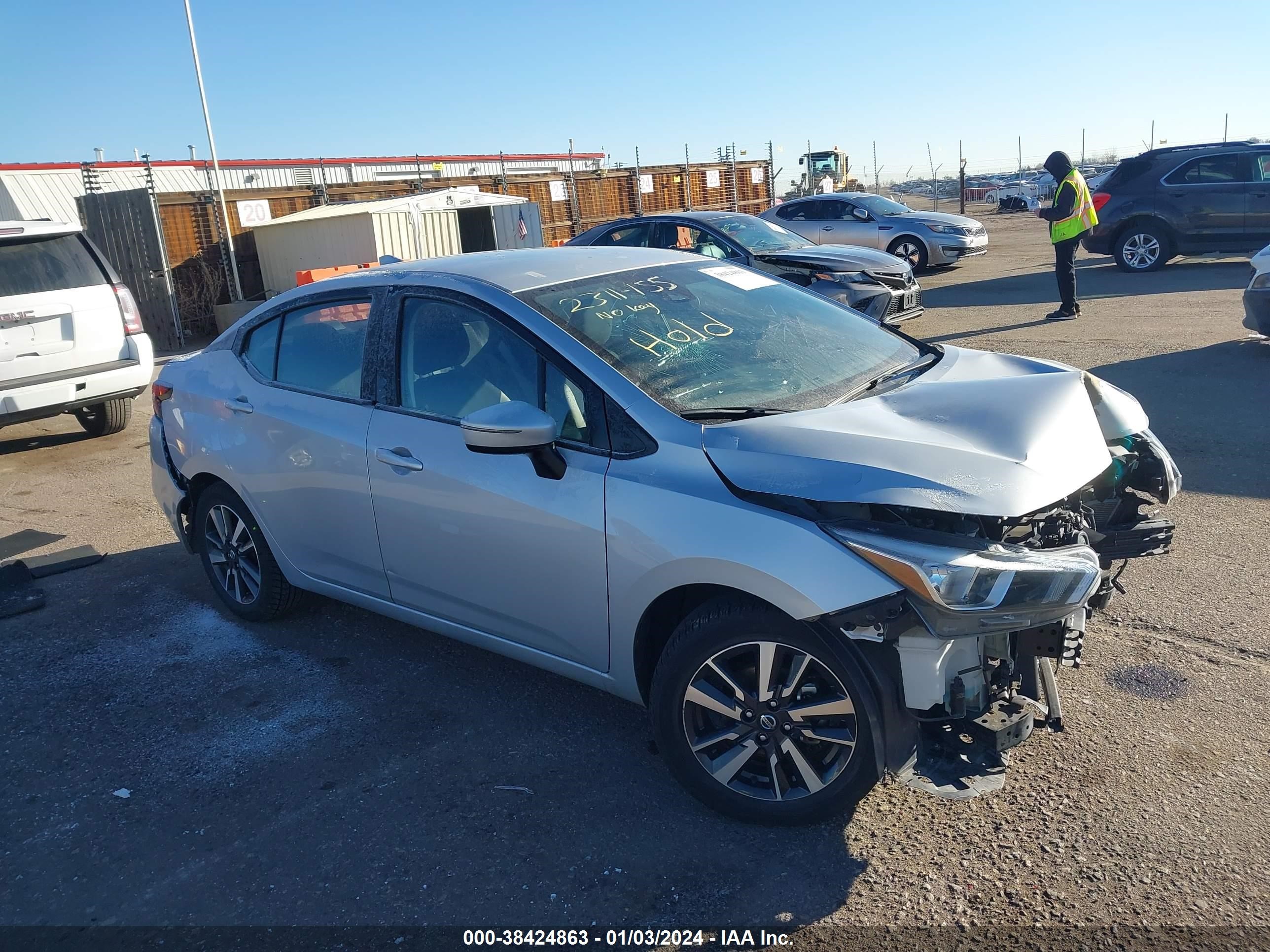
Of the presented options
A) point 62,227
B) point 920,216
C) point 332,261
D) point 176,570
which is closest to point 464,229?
point 332,261

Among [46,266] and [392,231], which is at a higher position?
[46,266]

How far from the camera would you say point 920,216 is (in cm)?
1784

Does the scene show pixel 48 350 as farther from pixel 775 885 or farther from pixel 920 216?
pixel 920 216

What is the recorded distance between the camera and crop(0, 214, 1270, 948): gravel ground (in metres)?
2.73

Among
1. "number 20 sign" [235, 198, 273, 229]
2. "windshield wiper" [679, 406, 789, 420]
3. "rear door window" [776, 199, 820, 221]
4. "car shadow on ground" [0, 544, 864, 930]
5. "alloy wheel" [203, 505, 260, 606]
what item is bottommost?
"car shadow on ground" [0, 544, 864, 930]

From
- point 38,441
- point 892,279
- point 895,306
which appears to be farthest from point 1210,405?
point 38,441

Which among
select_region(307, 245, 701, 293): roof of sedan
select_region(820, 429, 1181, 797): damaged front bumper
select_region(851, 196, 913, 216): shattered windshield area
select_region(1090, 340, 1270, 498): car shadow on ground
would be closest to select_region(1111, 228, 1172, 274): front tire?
select_region(851, 196, 913, 216): shattered windshield area

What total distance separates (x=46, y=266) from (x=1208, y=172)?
14.6 meters

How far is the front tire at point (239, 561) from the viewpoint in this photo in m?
4.62

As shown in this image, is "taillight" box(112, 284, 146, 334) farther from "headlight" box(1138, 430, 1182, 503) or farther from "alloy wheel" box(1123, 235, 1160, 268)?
"alloy wheel" box(1123, 235, 1160, 268)

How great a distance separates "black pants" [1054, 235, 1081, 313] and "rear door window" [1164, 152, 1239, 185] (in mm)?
4351

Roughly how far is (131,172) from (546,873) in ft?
91.5

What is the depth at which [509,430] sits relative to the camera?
3.12 metres

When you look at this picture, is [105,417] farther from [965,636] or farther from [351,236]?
[965,636]
